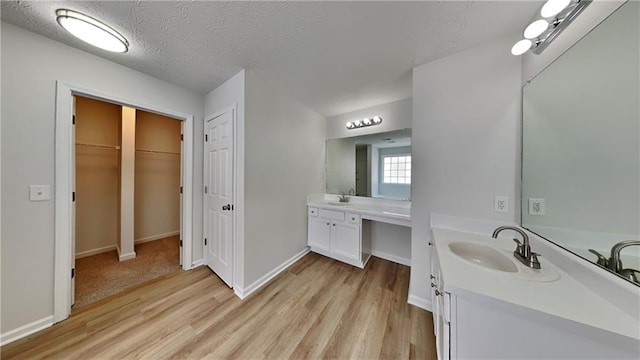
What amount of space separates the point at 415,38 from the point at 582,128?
1.18m

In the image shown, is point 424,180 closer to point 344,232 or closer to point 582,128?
point 582,128

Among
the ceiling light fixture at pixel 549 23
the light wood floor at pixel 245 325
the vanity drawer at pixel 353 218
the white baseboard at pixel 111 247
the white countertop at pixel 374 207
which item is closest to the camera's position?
the ceiling light fixture at pixel 549 23

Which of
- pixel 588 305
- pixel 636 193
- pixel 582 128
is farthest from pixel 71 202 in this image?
pixel 582 128

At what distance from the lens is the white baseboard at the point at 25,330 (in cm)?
134

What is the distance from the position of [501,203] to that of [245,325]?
2317mm

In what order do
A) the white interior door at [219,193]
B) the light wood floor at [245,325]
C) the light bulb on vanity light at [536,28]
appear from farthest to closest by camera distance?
the white interior door at [219,193] < the light wood floor at [245,325] < the light bulb on vanity light at [536,28]

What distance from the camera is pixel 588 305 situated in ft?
2.35

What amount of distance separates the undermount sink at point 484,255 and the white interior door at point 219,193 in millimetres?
2150

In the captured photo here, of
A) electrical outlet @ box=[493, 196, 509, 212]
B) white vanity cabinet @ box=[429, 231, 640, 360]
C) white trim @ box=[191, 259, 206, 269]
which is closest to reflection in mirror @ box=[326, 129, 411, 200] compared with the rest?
electrical outlet @ box=[493, 196, 509, 212]

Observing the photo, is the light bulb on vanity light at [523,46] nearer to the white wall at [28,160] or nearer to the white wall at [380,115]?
the white wall at [380,115]

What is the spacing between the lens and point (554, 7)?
3.34 ft

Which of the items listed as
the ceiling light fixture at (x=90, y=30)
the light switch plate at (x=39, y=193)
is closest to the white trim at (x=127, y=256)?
the light switch plate at (x=39, y=193)

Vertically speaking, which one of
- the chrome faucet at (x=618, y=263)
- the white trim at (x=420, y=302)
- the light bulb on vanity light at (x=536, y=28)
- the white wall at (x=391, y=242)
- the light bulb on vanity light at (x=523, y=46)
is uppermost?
the light bulb on vanity light at (x=536, y=28)

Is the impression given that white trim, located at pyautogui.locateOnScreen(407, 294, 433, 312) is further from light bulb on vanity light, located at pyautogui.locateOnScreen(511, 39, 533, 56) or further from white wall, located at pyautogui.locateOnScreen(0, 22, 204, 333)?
white wall, located at pyautogui.locateOnScreen(0, 22, 204, 333)
